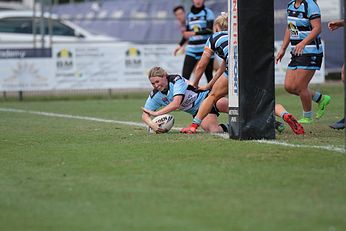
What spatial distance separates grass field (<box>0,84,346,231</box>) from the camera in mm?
6105

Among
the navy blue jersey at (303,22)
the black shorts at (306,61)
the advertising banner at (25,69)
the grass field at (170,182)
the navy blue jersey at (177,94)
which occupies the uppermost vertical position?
the navy blue jersey at (303,22)

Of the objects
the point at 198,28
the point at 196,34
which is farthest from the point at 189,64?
the point at 198,28

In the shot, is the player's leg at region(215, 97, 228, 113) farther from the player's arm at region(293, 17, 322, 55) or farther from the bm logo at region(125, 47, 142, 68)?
the bm logo at region(125, 47, 142, 68)

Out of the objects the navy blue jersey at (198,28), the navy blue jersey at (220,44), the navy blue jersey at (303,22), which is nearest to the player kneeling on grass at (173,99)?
the navy blue jersey at (220,44)

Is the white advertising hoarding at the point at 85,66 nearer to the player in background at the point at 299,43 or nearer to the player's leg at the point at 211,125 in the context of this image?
the player in background at the point at 299,43

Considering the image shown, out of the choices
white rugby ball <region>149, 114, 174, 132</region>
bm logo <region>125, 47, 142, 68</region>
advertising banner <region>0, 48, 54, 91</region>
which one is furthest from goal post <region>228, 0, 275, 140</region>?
advertising banner <region>0, 48, 54, 91</region>

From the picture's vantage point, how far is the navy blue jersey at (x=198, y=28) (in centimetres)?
1733

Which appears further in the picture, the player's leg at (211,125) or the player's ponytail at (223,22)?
the player's leg at (211,125)

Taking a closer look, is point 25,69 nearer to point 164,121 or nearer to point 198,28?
point 198,28

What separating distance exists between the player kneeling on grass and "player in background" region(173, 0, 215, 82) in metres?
5.16

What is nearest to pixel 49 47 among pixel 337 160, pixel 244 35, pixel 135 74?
pixel 135 74

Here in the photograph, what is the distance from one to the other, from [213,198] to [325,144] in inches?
129

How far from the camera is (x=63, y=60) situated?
21.6 metres

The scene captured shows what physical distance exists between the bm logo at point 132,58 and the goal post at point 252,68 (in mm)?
11658
